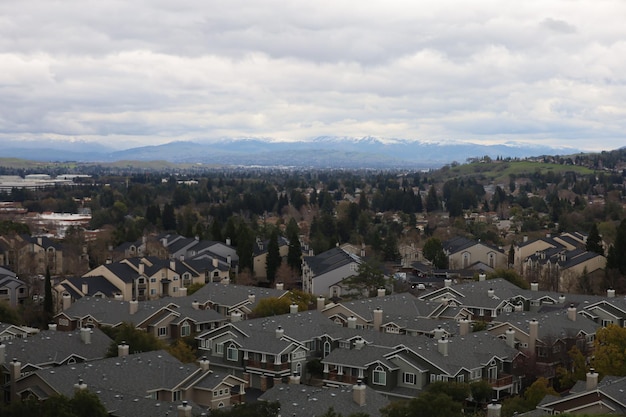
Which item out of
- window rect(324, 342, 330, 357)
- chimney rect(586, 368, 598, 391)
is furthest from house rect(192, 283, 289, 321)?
chimney rect(586, 368, 598, 391)

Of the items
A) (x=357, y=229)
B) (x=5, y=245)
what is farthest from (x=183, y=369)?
(x=357, y=229)

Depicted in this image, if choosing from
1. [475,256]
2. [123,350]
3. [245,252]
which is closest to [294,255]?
[245,252]

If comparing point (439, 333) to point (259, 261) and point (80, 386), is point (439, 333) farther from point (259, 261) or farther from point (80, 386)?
point (259, 261)

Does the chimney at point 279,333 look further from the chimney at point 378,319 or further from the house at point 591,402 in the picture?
the house at point 591,402

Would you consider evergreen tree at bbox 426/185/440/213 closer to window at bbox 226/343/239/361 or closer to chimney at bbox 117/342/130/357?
window at bbox 226/343/239/361

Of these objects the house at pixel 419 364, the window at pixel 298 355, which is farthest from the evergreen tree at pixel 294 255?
the house at pixel 419 364

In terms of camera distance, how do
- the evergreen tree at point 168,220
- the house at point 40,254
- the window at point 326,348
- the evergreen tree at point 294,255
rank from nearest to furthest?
the window at point 326,348, the house at point 40,254, the evergreen tree at point 294,255, the evergreen tree at point 168,220

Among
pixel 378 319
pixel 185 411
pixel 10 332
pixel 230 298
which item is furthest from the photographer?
pixel 230 298
